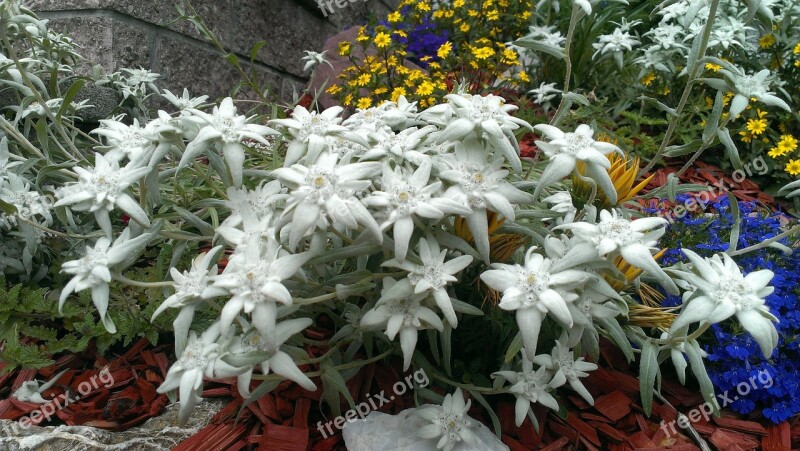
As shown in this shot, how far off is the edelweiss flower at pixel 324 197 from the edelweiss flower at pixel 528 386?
25.0 inches

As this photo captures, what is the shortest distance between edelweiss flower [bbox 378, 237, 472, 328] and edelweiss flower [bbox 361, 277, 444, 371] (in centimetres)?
4

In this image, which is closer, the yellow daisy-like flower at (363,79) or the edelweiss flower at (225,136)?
the edelweiss flower at (225,136)

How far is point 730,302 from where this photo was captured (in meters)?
1.38

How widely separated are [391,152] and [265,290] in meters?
0.51

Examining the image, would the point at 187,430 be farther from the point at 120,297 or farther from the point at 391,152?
the point at 391,152

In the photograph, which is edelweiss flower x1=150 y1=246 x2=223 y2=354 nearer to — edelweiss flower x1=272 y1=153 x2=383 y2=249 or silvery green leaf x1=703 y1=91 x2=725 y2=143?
edelweiss flower x1=272 y1=153 x2=383 y2=249

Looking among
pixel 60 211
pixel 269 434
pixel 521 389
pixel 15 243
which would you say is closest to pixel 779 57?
pixel 521 389

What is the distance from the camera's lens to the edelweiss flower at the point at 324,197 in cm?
132

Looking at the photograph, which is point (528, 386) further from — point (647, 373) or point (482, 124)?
point (482, 124)

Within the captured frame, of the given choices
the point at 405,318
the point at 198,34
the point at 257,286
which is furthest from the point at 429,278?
the point at 198,34

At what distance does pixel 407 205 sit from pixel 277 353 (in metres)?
0.48

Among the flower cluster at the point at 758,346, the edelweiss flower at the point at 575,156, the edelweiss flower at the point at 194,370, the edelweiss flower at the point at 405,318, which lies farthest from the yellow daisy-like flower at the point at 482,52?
the edelweiss flower at the point at 194,370

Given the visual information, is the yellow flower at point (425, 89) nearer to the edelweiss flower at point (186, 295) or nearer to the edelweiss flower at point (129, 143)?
the edelweiss flower at point (129, 143)

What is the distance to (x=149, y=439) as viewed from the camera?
181 centimetres
